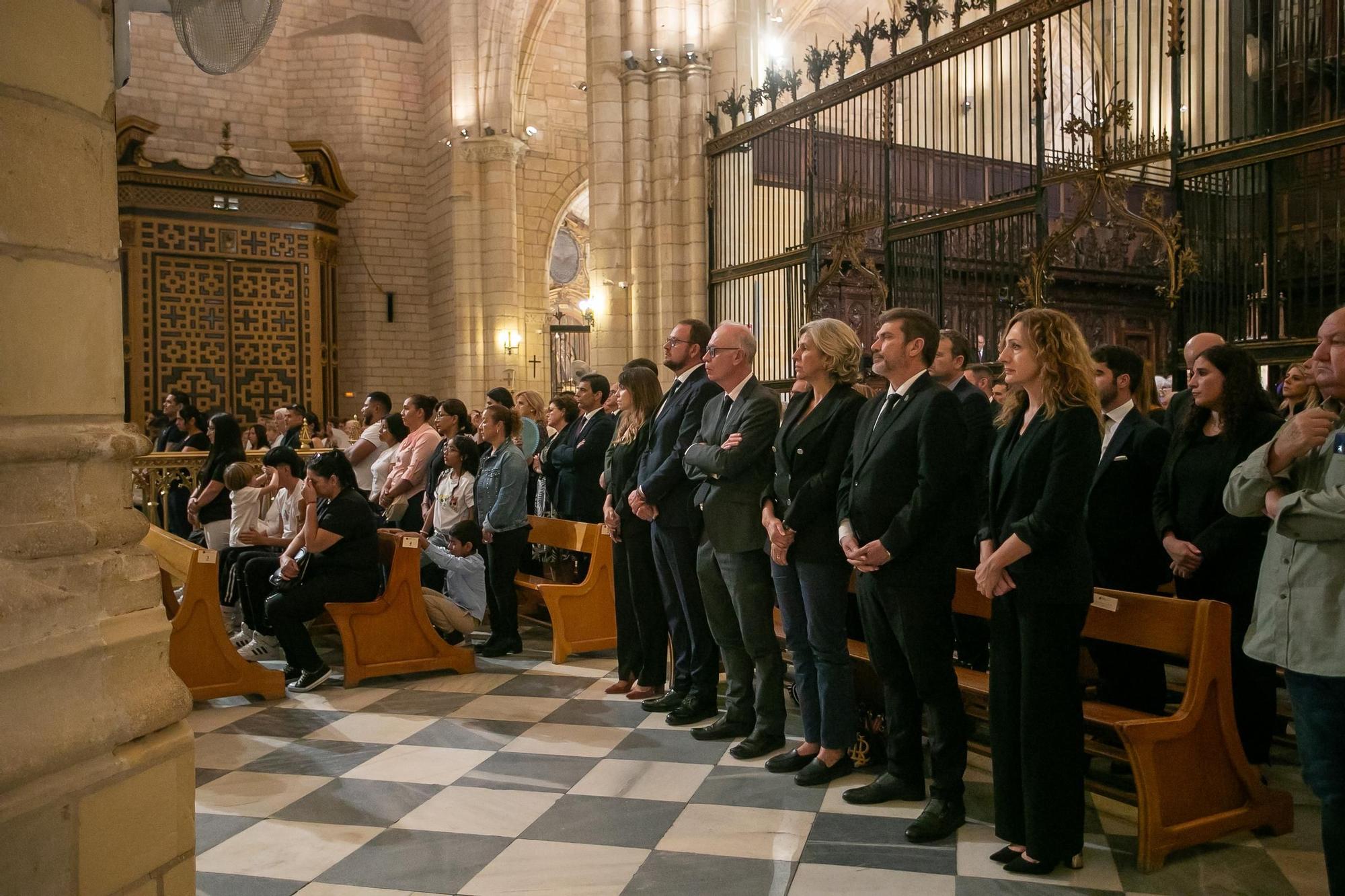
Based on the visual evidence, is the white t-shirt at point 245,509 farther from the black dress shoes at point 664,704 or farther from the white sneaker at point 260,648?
the black dress shoes at point 664,704

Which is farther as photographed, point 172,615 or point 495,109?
point 495,109

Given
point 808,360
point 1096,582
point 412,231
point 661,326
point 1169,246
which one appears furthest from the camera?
point 412,231

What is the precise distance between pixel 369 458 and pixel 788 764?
4.95 m

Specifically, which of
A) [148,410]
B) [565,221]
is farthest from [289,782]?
[565,221]

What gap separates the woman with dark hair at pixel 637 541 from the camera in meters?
4.94

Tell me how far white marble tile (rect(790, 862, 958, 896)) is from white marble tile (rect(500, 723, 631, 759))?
4.37 ft

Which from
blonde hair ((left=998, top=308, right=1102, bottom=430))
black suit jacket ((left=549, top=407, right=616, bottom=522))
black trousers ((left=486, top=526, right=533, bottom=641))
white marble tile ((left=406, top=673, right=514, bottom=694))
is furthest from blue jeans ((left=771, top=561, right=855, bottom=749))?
black trousers ((left=486, top=526, right=533, bottom=641))

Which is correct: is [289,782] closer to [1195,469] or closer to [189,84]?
[1195,469]

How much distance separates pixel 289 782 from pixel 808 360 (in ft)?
8.23

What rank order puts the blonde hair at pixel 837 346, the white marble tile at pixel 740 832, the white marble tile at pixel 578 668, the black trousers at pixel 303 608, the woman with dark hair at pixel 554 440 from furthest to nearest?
the woman with dark hair at pixel 554 440 → the white marble tile at pixel 578 668 → the black trousers at pixel 303 608 → the blonde hair at pixel 837 346 → the white marble tile at pixel 740 832

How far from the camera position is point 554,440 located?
6.76 meters

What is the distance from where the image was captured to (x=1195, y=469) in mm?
3861

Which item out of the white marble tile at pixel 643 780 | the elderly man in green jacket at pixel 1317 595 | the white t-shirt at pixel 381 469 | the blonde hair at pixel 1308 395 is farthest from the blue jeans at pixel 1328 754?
the white t-shirt at pixel 381 469

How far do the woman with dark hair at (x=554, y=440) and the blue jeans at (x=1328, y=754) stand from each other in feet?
15.3
